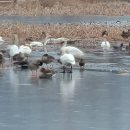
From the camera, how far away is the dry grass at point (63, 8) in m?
51.7

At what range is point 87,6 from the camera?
56469 mm

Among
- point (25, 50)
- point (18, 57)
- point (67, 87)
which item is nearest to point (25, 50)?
point (25, 50)

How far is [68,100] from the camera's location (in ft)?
46.5

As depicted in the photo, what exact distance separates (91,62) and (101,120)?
9.08m

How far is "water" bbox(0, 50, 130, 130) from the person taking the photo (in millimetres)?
11992

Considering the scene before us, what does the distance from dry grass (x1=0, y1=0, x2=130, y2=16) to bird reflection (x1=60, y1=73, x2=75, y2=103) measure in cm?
3253

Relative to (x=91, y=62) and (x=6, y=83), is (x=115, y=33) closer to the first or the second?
(x=91, y=62)

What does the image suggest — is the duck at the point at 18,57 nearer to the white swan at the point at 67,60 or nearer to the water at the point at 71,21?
the white swan at the point at 67,60

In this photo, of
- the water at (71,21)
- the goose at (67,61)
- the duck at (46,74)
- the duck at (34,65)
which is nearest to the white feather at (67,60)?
the goose at (67,61)

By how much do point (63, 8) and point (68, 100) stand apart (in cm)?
4117

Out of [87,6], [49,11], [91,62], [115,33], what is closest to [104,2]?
[87,6]

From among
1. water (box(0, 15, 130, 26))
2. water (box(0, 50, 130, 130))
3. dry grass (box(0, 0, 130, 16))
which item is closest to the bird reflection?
water (box(0, 50, 130, 130))

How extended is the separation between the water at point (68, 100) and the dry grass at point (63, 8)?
3182 centimetres

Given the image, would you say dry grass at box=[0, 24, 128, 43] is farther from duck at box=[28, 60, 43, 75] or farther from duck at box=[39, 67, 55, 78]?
duck at box=[39, 67, 55, 78]
